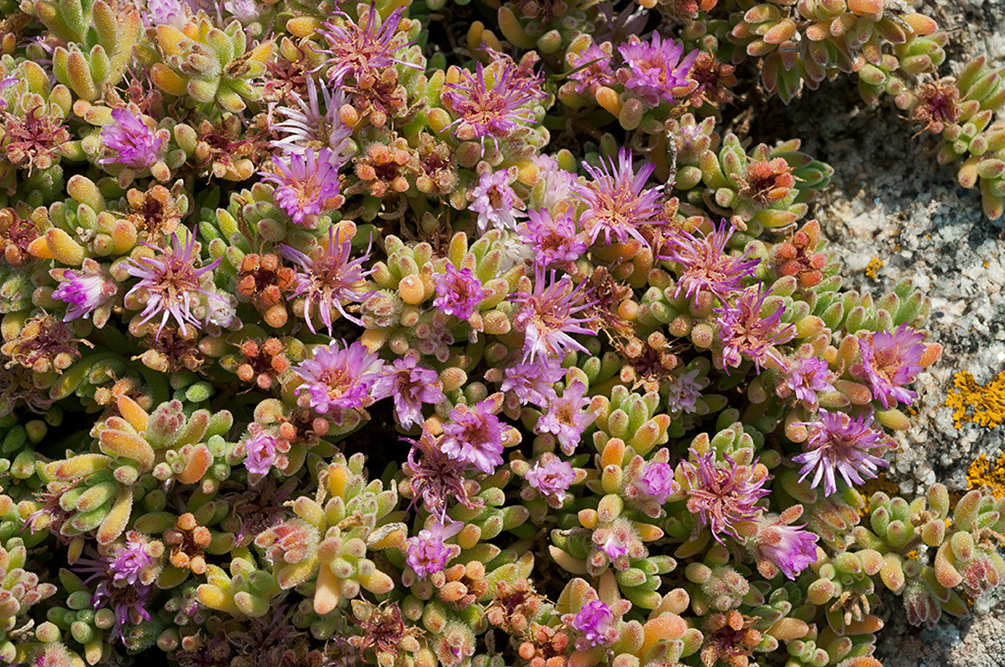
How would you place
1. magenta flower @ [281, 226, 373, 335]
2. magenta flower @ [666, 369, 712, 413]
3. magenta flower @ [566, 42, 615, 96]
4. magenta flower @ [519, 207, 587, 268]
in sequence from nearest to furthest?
magenta flower @ [281, 226, 373, 335], magenta flower @ [519, 207, 587, 268], magenta flower @ [666, 369, 712, 413], magenta flower @ [566, 42, 615, 96]

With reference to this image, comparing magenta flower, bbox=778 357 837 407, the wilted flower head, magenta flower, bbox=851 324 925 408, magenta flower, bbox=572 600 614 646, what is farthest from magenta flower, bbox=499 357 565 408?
magenta flower, bbox=851 324 925 408

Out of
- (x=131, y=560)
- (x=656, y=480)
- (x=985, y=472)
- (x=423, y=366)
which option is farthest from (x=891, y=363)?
(x=131, y=560)

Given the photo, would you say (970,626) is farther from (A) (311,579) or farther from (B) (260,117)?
(B) (260,117)

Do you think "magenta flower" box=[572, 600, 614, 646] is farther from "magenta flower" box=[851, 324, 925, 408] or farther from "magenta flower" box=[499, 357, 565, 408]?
"magenta flower" box=[851, 324, 925, 408]

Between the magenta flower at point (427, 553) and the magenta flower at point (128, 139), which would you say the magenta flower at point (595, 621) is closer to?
the magenta flower at point (427, 553)

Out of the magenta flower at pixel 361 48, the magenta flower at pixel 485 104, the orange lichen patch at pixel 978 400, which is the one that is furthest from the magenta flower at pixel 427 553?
the orange lichen patch at pixel 978 400

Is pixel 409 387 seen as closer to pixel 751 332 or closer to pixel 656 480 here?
pixel 656 480
